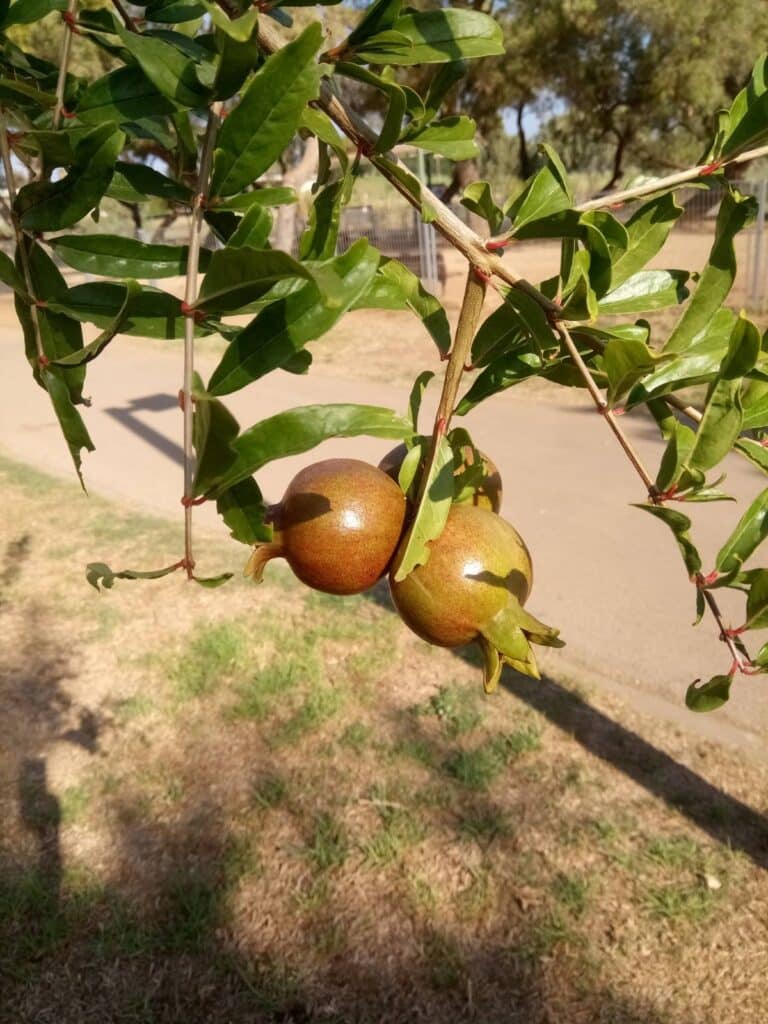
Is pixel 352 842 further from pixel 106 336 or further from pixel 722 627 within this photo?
pixel 106 336

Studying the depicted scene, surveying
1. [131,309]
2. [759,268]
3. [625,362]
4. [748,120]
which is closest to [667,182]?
[748,120]

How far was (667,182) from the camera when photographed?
62cm

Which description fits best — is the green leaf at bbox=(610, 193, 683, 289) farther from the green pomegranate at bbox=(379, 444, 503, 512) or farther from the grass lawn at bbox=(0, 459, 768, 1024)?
the grass lawn at bbox=(0, 459, 768, 1024)

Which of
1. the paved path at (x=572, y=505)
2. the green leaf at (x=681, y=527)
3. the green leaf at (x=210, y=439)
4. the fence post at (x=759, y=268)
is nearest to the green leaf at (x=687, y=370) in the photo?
the green leaf at (x=681, y=527)

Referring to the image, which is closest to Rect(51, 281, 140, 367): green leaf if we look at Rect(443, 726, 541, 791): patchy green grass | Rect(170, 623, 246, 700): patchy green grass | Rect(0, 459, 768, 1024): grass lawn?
Rect(0, 459, 768, 1024): grass lawn

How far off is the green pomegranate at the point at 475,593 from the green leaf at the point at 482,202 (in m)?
0.24

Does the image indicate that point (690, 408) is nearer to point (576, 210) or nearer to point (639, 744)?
point (576, 210)

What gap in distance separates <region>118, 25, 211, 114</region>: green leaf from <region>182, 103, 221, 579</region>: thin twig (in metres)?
0.02

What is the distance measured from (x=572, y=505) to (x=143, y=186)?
157 inches

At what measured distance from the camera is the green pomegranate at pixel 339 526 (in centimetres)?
65

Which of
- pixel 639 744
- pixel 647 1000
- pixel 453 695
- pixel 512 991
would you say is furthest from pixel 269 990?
pixel 639 744

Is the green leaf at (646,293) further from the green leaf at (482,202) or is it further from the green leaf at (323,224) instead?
the green leaf at (323,224)

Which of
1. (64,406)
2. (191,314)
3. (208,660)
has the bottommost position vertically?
(208,660)

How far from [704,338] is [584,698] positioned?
2.62 m
